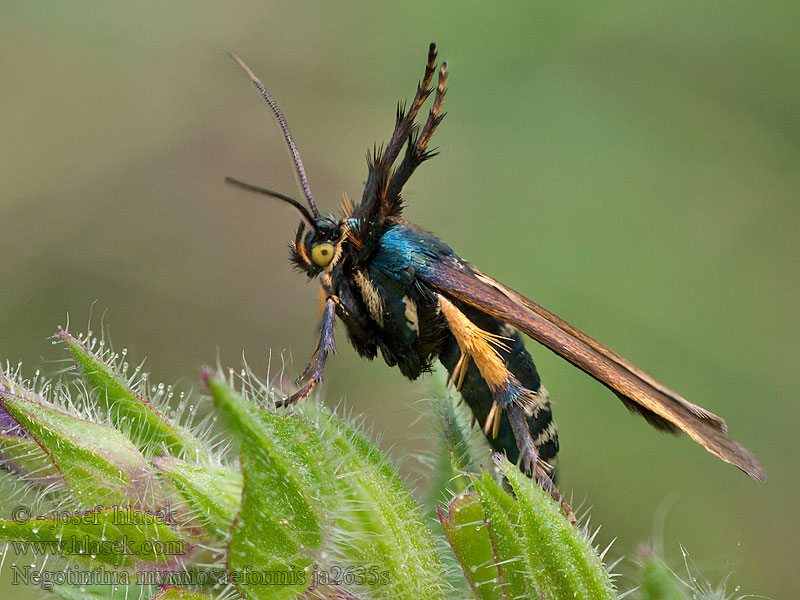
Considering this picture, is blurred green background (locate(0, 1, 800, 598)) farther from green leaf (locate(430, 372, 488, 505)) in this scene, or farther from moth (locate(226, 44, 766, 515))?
green leaf (locate(430, 372, 488, 505))

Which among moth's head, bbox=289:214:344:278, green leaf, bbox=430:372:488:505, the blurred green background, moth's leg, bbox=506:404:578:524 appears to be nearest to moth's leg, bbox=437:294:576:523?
moth's leg, bbox=506:404:578:524

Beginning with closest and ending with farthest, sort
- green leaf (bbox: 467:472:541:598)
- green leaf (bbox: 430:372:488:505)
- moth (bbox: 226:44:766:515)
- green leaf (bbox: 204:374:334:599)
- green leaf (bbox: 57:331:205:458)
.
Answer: green leaf (bbox: 204:374:334:599) → green leaf (bbox: 467:472:541:598) → green leaf (bbox: 57:331:205:458) → green leaf (bbox: 430:372:488:505) → moth (bbox: 226:44:766:515)

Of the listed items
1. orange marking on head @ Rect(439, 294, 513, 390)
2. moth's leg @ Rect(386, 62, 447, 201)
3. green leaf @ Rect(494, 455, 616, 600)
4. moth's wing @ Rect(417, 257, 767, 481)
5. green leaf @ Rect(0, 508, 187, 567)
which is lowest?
green leaf @ Rect(0, 508, 187, 567)

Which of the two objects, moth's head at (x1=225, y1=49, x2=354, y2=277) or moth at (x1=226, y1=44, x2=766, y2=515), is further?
moth's head at (x1=225, y1=49, x2=354, y2=277)

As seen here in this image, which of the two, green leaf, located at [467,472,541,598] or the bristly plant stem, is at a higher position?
green leaf, located at [467,472,541,598]

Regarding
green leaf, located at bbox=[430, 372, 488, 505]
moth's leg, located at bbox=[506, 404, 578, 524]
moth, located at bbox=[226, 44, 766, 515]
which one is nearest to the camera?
green leaf, located at bbox=[430, 372, 488, 505]

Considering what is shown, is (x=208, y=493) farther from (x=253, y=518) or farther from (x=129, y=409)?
(x=129, y=409)
